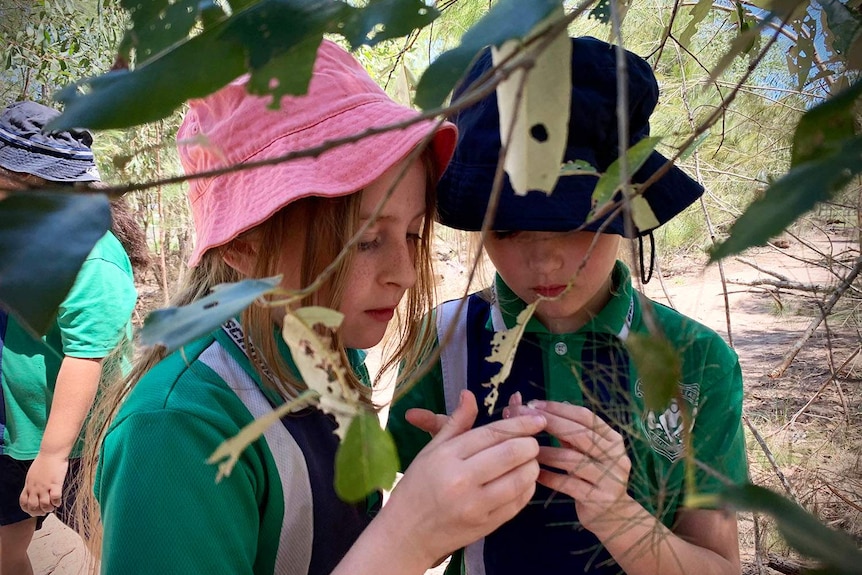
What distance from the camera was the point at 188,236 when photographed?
2.84 m

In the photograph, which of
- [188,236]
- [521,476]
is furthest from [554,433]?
[188,236]

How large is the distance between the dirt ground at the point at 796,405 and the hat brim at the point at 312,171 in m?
0.25

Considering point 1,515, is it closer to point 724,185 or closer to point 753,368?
point 724,185

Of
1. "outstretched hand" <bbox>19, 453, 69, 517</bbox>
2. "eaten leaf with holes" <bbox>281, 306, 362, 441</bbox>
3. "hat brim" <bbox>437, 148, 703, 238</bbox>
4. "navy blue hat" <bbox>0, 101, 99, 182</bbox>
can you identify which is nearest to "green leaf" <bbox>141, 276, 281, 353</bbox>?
"eaten leaf with holes" <bbox>281, 306, 362, 441</bbox>

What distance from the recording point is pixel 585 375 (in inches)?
26.0

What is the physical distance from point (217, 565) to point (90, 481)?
15.6 inches

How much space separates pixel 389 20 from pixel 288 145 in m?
0.24

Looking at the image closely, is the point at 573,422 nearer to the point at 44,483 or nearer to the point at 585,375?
the point at 585,375

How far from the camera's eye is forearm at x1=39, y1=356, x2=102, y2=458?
1.26 m

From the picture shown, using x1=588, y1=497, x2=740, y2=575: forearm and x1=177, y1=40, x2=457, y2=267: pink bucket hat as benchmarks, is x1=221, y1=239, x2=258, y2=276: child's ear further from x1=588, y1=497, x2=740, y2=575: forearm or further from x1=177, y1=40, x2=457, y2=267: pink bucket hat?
x1=588, y1=497, x2=740, y2=575: forearm

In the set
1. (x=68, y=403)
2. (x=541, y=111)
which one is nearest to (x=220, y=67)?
(x=541, y=111)

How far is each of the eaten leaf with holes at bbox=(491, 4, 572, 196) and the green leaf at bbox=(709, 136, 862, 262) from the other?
93 millimetres

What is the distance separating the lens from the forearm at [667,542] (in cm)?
52

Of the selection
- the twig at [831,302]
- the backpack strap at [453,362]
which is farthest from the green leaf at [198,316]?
the backpack strap at [453,362]
